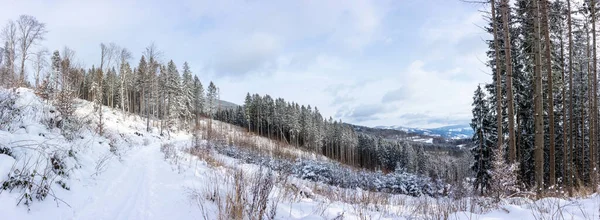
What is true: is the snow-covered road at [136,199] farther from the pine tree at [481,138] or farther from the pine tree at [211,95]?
the pine tree at [211,95]

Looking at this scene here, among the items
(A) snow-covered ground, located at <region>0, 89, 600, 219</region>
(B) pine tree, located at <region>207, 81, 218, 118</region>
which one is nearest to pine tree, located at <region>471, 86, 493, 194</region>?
(A) snow-covered ground, located at <region>0, 89, 600, 219</region>

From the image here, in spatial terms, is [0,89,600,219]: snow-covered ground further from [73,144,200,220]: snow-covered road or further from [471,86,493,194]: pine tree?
[471,86,493,194]: pine tree

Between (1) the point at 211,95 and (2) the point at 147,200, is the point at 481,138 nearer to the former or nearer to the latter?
(2) the point at 147,200

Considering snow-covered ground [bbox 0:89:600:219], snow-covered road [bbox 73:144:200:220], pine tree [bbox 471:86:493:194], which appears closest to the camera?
snow-covered ground [bbox 0:89:600:219]

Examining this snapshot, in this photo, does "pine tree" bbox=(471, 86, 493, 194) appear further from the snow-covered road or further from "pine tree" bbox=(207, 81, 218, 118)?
"pine tree" bbox=(207, 81, 218, 118)

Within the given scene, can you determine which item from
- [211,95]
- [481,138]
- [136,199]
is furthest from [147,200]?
[211,95]

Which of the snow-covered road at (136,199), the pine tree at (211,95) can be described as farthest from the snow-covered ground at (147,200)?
the pine tree at (211,95)

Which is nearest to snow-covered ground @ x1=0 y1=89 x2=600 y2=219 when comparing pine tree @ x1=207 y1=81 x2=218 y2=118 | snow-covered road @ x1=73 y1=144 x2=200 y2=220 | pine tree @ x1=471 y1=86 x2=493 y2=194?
snow-covered road @ x1=73 y1=144 x2=200 y2=220

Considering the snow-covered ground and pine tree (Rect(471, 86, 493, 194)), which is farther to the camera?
pine tree (Rect(471, 86, 493, 194))

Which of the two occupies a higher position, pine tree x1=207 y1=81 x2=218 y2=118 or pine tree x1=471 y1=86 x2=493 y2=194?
pine tree x1=207 y1=81 x2=218 y2=118

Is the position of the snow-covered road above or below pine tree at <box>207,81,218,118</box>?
below

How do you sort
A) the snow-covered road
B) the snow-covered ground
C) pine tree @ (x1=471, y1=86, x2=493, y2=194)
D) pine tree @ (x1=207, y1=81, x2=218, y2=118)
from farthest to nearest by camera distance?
pine tree @ (x1=207, y1=81, x2=218, y2=118), pine tree @ (x1=471, y1=86, x2=493, y2=194), the snow-covered road, the snow-covered ground

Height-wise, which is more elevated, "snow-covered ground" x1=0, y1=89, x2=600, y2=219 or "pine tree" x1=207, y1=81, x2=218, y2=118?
"pine tree" x1=207, y1=81, x2=218, y2=118

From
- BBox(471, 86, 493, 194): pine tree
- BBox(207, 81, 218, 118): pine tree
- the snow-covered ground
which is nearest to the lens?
the snow-covered ground
